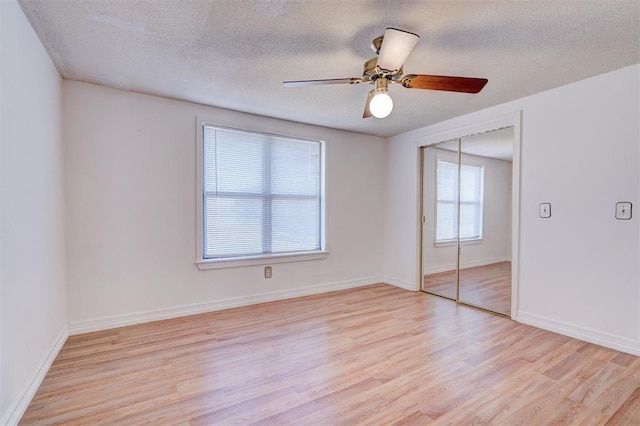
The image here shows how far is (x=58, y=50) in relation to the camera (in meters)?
2.23

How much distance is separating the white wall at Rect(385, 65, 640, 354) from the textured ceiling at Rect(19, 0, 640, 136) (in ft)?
0.85

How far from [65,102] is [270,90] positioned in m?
1.80

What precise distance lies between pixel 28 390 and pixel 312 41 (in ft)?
9.08

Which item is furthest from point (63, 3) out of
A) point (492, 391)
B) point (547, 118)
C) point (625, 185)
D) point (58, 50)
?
point (625, 185)

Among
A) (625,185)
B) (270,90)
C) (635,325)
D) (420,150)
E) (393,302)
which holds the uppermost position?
(270,90)

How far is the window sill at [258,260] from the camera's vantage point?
11.2 ft

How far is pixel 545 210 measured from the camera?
296cm

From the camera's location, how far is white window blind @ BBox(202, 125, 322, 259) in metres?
3.49

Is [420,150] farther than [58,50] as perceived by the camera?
Yes

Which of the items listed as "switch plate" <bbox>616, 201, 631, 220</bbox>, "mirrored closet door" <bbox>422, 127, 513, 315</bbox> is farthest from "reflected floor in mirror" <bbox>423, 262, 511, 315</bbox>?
"switch plate" <bbox>616, 201, 631, 220</bbox>

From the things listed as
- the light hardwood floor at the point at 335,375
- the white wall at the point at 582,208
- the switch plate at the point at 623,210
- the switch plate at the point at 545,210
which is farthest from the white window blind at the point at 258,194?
the switch plate at the point at 623,210

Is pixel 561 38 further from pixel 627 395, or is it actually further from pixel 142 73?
pixel 142 73

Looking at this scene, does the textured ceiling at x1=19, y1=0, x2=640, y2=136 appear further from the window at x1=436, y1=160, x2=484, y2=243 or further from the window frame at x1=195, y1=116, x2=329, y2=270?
the window at x1=436, y1=160, x2=484, y2=243

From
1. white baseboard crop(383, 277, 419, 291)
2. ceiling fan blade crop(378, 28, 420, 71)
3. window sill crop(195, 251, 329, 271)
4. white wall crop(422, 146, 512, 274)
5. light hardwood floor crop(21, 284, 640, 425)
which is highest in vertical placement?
ceiling fan blade crop(378, 28, 420, 71)
